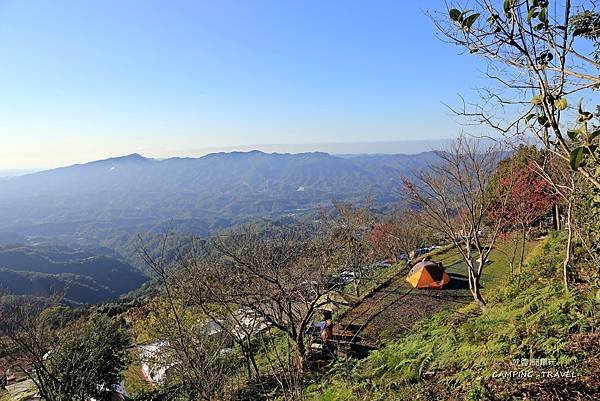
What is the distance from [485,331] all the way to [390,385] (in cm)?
137

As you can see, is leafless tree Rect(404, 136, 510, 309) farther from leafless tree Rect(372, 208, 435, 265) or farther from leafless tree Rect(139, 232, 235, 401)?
leafless tree Rect(372, 208, 435, 265)

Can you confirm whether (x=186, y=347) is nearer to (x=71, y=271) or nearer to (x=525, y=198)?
(x=525, y=198)

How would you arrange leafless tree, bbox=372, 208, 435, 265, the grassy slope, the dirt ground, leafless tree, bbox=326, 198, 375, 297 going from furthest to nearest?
leafless tree, bbox=372, 208, 435, 265
leafless tree, bbox=326, 198, 375, 297
the dirt ground
the grassy slope

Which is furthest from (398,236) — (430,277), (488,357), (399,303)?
(488,357)

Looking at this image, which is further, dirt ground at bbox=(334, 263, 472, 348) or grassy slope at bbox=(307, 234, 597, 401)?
dirt ground at bbox=(334, 263, 472, 348)

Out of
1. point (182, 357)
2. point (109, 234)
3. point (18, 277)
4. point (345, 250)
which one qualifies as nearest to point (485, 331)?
point (182, 357)

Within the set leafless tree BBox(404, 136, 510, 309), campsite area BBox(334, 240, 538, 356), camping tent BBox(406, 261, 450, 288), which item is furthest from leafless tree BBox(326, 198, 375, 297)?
leafless tree BBox(404, 136, 510, 309)

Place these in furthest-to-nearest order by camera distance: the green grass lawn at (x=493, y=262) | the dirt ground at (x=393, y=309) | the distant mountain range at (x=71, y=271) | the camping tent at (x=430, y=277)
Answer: the distant mountain range at (x=71, y=271), the camping tent at (x=430, y=277), the green grass lawn at (x=493, y=262), the dirt ground at (x=393, y=309)

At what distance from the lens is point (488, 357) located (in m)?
3.95

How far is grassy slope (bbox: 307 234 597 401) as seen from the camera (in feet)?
10.6

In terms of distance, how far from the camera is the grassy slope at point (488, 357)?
322 centimetres

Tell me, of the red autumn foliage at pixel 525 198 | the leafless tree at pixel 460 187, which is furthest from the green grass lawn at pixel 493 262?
the leafless tree at pixel 460 187

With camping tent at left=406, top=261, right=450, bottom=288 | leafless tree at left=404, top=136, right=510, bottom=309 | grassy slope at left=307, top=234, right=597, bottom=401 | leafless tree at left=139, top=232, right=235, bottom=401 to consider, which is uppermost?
leafless tree at left=404, top=136, right=510, bottom=309

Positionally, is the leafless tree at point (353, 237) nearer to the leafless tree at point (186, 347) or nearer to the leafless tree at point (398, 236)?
the leafless tree at point (398, 236)
